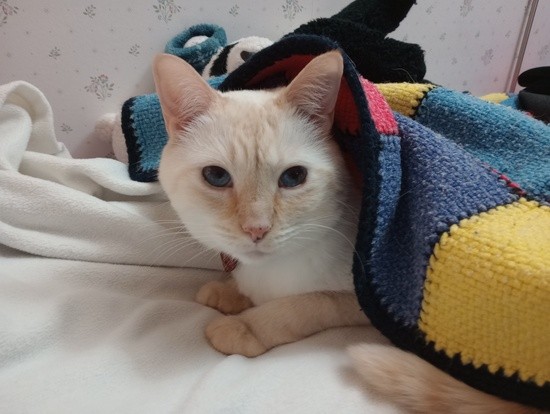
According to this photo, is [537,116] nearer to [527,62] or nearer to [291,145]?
[291,145]

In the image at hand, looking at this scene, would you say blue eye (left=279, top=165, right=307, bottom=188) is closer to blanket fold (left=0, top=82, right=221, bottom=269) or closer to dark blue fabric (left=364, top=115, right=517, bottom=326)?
dark blue fabric (left=364, top=115, right=517, bottom=326)

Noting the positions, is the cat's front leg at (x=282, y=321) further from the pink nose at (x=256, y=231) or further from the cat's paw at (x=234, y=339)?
the pink nose at (x=256, y=231)

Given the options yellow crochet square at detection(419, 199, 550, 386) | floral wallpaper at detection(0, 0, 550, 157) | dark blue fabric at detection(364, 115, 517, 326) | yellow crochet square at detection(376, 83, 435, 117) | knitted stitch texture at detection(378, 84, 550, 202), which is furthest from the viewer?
floral wallpaper at detection(0, 0, 550, 157)

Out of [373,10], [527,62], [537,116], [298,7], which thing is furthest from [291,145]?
[527,62]

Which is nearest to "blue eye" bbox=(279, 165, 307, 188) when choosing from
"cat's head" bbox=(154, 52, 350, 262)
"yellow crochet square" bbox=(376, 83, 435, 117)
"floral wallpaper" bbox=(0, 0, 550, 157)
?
"cat's head" bbox=(154, 52, 350, 262)

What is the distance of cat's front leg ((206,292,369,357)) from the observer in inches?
33.1

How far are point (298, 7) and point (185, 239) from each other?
109cm

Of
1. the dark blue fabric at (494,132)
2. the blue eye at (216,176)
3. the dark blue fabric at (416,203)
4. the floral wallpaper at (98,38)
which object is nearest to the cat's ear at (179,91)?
the blue eye at (216,176)

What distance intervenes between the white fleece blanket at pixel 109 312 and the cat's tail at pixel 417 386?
0.03m

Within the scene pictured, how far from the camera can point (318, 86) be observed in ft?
2.69

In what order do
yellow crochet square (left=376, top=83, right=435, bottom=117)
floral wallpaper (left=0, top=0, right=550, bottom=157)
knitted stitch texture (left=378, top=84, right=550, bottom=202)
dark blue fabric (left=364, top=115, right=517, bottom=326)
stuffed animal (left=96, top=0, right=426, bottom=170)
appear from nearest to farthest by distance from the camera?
dark blue fabric (left=364, top=115, right=517, bottom=326) → knitted stitch texture (left=378, top=84, right=550, bottom=202) → yellow crochet square (left=376, top=83, right=435, bottom=117) → stuffed animal (left=96, top=0, right=426, bottom=170) → floral wallpaper (left=0, top=0, right=550, bottom=157)

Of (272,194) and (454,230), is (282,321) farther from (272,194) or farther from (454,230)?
(454,230)

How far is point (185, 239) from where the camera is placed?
101 centimetres

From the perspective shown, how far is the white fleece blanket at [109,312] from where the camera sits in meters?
0.71
